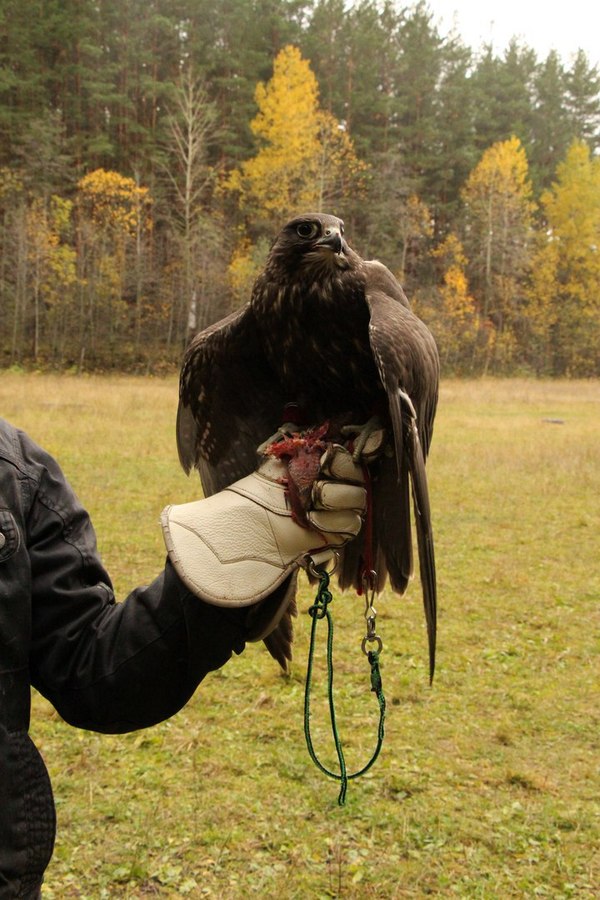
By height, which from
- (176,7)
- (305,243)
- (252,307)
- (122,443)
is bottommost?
(122,443)

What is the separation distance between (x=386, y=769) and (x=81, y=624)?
8.76 feet

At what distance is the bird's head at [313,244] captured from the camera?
2764 millimetres

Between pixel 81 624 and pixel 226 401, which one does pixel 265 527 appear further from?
pixel 226 401

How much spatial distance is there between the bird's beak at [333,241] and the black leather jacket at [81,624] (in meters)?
1.45

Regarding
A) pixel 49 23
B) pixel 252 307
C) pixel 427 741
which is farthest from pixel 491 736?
pixel 49 23

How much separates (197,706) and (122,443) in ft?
27.2

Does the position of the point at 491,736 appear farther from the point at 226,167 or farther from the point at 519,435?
the point at 226,167

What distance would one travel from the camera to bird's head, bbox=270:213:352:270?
9.07 ft

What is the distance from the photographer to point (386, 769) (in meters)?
3.87

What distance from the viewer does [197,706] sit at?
4.43 m

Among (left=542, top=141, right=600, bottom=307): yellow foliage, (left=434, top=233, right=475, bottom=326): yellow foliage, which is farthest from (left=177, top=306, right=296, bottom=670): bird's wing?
(left=542, top=141, right=600, bottom=307): yellow foliage

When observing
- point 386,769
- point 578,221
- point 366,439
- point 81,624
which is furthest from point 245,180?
point 81,624

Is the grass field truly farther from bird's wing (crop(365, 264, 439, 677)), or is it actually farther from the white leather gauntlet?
the white leather gauntlet

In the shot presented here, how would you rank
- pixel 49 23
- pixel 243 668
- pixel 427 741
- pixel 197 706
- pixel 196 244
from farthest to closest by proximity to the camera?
pixel 49 23 → pixel 196 244 → pixel 243 668 → pixel 197 706 → pixel 427 741
